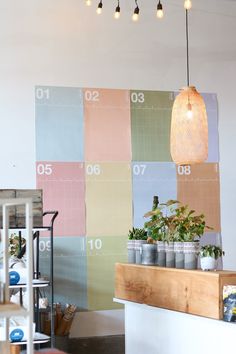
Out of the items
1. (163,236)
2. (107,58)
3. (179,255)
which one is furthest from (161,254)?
(107,58)

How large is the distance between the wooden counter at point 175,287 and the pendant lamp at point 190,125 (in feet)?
3.72

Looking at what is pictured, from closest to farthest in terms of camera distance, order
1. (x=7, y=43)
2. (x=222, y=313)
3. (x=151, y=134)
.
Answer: (x=222, y=313), (x=7, y=43), (x=151, y=134)

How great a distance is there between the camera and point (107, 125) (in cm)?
704

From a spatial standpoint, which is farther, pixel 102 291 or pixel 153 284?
pixel 102 291

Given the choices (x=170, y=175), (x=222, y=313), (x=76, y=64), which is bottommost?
(x=222, y=313)

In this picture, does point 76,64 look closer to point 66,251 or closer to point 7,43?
point 7,43

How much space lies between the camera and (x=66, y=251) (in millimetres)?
6805

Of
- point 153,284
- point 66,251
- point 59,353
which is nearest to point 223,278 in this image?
point 153,284

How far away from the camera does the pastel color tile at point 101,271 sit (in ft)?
22.5

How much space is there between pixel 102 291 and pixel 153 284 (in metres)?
2.05

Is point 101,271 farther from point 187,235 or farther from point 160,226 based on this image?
point 187,235

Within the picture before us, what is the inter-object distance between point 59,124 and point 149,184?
112 centimetres

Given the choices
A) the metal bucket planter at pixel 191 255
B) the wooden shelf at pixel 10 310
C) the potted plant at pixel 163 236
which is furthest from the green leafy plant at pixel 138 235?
the wooden shelf at pixel 10 310

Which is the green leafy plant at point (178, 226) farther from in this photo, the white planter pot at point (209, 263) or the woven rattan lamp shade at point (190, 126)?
the woven rattan lamp shade at point (190, 126)
